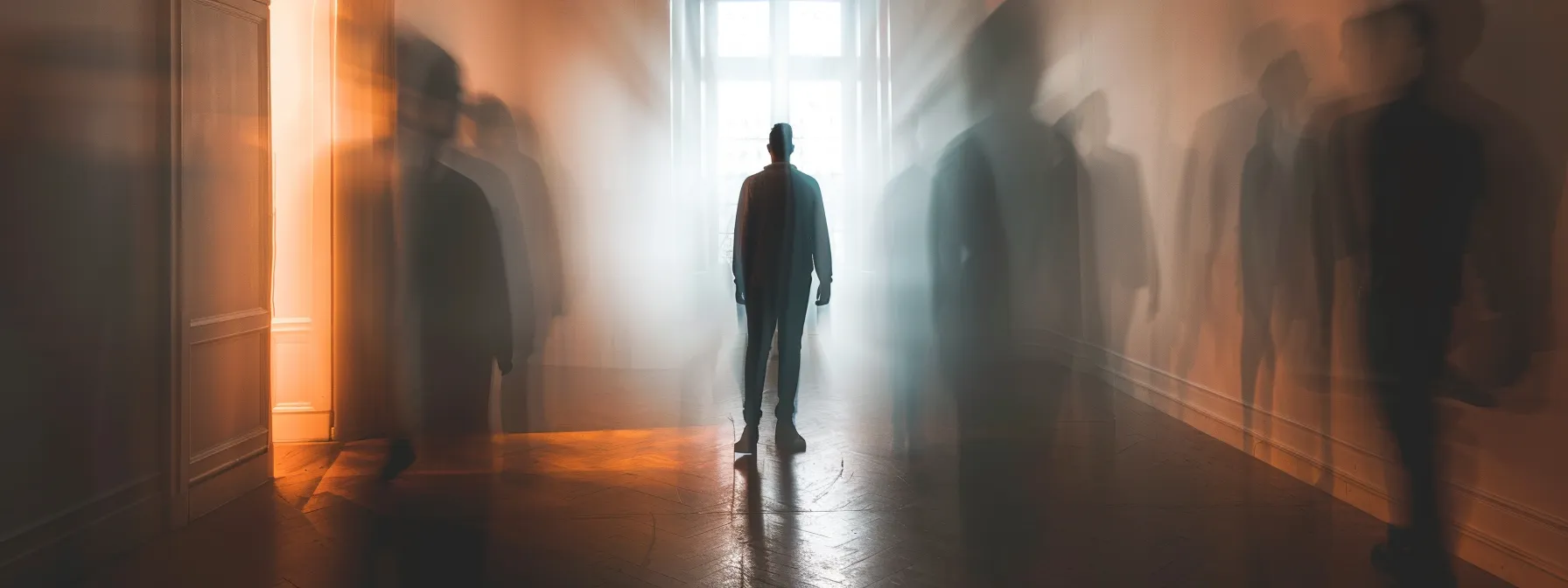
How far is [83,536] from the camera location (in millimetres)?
2150

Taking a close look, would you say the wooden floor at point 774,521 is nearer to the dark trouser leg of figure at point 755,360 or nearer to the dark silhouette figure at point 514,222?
the dark trouser leg of figure at point 755,360

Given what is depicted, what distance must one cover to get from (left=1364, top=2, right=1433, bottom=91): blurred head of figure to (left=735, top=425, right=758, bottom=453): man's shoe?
7.99 ft

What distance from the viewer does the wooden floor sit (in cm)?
204

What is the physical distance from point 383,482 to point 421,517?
1.81ft

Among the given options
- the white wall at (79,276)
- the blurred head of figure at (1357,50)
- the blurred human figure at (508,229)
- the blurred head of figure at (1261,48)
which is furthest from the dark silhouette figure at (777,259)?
the white wall at (79,276)

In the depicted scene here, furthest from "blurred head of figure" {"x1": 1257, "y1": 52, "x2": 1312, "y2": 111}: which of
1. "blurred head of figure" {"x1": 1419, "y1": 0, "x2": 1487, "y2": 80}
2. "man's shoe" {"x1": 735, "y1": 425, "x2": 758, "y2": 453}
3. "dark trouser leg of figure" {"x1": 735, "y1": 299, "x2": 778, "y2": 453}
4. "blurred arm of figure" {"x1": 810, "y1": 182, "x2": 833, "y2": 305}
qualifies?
"man's shoe" {"x1": 735, "y1": 425, "x2": 758, "y2": 453}

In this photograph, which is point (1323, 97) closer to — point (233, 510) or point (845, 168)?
point (845, 168)

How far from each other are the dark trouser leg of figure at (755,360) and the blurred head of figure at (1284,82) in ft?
6.68

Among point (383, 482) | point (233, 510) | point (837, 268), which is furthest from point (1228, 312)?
point (233, 510)

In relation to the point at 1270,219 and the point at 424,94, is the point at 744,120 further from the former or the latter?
the point at 1270,219

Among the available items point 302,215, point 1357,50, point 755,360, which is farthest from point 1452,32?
point 302,215

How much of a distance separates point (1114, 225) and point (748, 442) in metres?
2.27

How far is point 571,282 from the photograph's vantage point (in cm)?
458

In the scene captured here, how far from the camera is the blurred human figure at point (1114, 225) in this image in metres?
3.94
